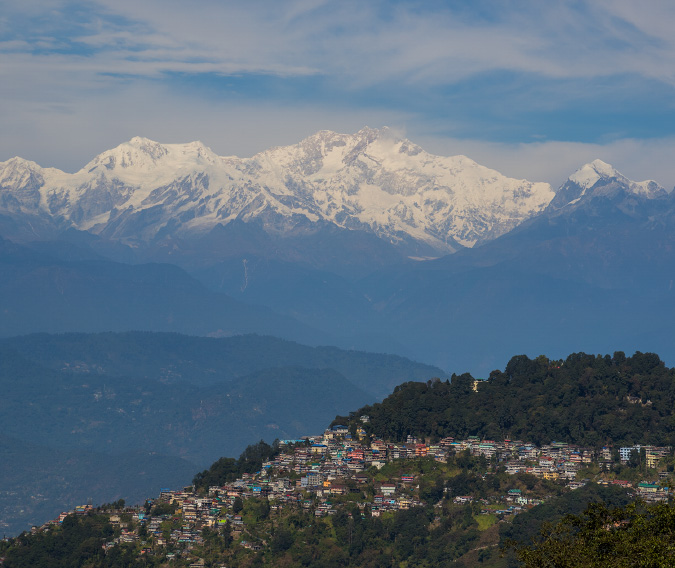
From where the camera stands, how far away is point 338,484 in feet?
520

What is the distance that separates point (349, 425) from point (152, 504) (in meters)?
29.7

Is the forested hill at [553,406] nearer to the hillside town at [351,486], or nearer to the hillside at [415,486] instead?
the hillside at [415,486]

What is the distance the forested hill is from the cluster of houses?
2315 millimetres

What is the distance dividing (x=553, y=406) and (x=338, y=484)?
31609 millimetres

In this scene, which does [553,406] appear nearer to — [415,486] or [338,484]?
[415,486]

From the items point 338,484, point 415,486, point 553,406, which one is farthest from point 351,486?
point 553,406

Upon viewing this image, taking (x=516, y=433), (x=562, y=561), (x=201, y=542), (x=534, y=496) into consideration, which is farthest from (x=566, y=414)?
(x=562, y=561)

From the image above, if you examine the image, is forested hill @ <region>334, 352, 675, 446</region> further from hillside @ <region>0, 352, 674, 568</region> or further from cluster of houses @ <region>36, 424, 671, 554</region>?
cluster of houses @ <region>36, 424, 671, 554</region>

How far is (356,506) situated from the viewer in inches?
5979

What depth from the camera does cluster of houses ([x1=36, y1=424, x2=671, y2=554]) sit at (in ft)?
493

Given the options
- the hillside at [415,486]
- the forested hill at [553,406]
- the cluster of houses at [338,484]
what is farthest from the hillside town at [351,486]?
the forested hill at [553,406]

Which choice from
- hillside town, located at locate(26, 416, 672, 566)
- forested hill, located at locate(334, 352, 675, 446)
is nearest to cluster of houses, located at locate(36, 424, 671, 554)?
hillside town, located at locate(26, 416, 672, 566)

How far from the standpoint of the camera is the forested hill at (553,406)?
163125 millimetres

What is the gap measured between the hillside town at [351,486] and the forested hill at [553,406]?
2239 millimetres
